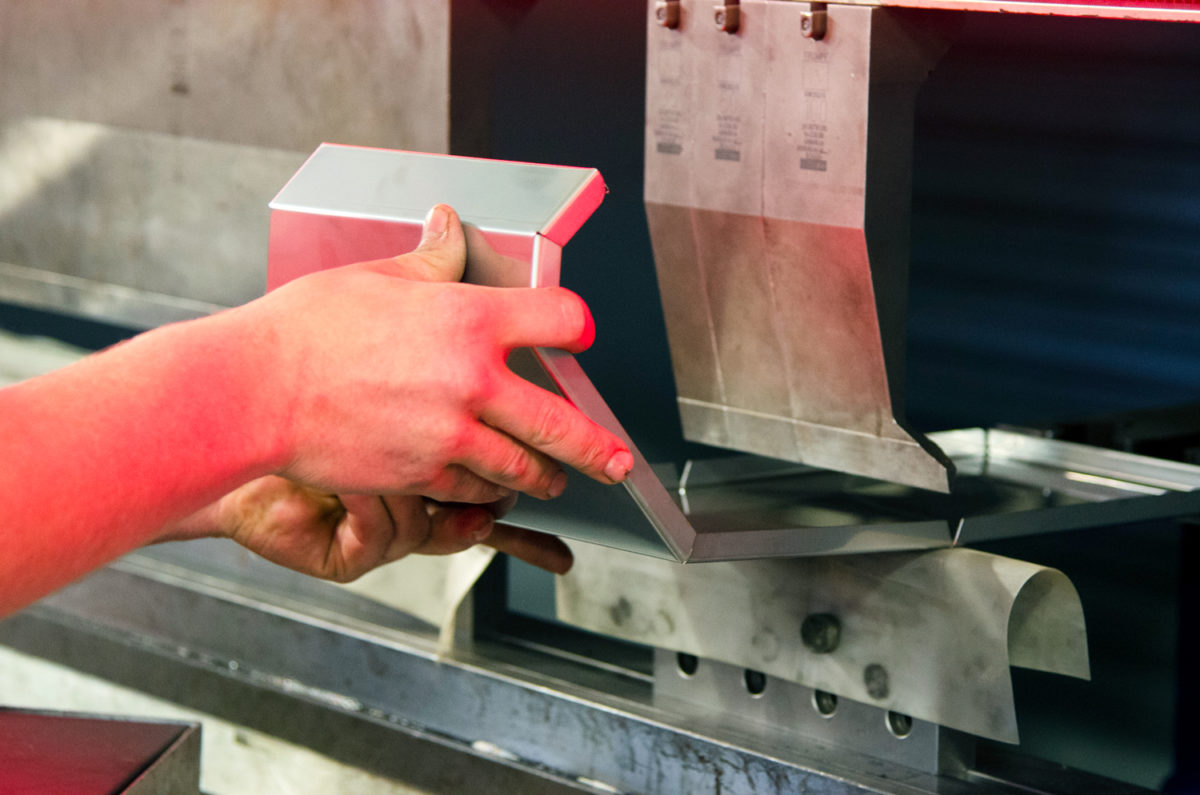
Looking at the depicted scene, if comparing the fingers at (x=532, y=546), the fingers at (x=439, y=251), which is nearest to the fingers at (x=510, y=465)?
the fingers at (x=439, y=251)

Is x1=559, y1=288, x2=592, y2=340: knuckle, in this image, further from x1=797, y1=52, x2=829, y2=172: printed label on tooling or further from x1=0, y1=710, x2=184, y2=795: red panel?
x1=0, y1=710, x2=184, y2=795: red panel

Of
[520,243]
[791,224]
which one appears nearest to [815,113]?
[791,224]

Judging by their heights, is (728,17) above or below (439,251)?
above

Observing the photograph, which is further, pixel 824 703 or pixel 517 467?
pixel 824 703

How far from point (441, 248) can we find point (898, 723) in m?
Answer: 0.60

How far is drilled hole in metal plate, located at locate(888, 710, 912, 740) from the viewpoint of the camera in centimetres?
110

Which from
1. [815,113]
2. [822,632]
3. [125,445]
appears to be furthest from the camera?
[822,632]

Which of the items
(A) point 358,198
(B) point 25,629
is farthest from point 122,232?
(A) point 358,198

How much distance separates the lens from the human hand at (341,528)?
1065 millimetres

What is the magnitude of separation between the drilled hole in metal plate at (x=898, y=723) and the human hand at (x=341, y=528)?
346 millimetres

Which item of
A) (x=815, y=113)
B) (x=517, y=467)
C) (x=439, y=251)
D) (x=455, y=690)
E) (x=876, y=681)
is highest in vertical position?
(x=815, y=113)

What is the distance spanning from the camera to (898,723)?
1.11 metres

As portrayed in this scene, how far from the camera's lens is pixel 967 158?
2.73m

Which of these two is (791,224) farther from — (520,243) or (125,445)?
(125,445)
